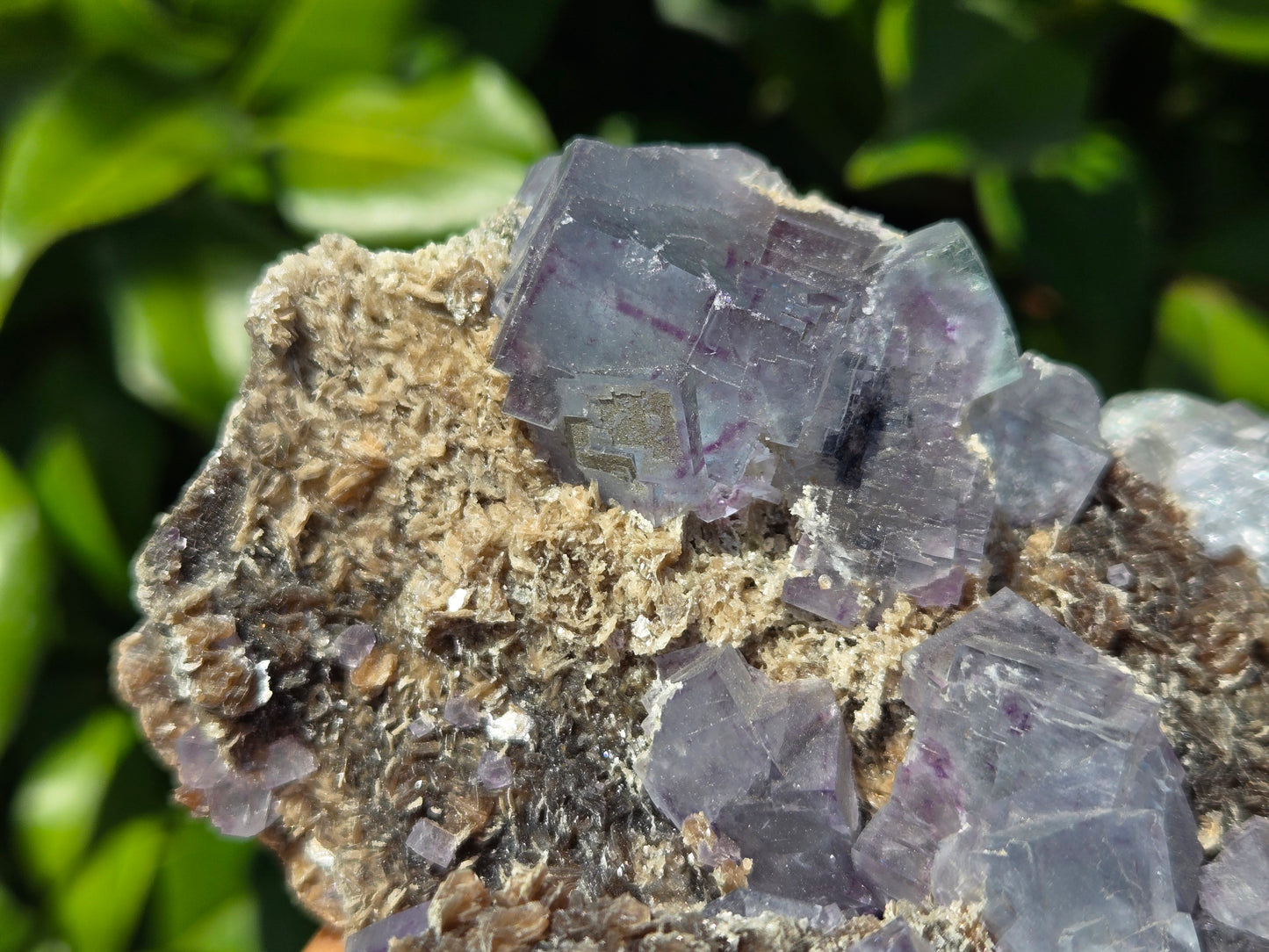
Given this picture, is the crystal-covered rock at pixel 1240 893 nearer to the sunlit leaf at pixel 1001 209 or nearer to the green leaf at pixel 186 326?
the sunlit leaf at pixel 1001 209

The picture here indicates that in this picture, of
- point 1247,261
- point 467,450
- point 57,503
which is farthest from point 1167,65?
point 57,503

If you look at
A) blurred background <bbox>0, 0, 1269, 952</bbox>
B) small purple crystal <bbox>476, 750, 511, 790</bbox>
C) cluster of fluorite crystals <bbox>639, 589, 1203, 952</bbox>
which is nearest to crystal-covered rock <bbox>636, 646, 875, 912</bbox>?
cluster of fluorite crystals <bbox>639, 589, 1203, 952</bbox>

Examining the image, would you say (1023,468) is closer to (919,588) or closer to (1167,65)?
(919,588)

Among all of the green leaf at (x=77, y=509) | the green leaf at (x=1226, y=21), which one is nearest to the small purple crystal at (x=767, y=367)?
the green leaf at (x=1226, y=21)

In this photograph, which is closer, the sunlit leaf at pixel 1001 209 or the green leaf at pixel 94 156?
the green leaf at pixel 94 156

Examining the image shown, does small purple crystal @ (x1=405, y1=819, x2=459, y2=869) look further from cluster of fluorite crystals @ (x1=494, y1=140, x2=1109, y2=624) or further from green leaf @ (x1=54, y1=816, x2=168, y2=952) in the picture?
green leaf @ (x1=54, y1=816, x2=168, y2=952)

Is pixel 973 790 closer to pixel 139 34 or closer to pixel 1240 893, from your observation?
pixel 1240 893
